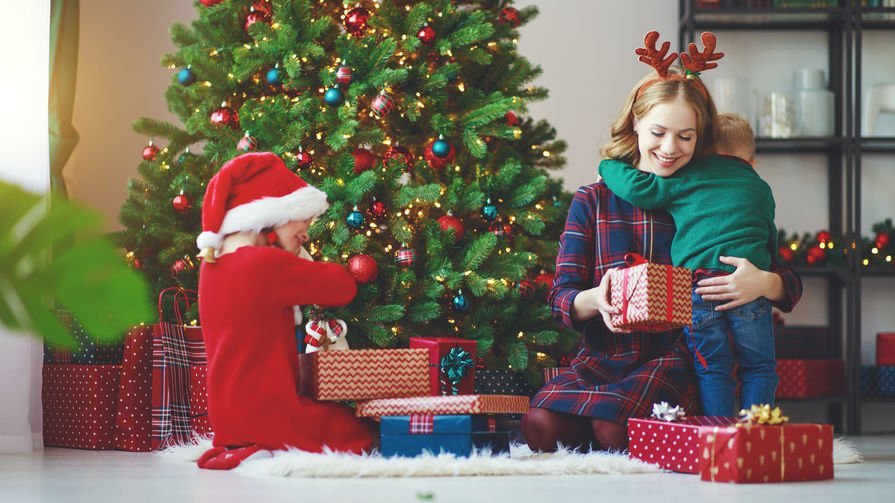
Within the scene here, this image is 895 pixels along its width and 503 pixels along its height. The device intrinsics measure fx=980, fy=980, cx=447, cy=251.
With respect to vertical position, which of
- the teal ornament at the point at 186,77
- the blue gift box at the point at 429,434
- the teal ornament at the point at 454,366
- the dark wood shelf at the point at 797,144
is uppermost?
the teal ornament at the point at 186,77

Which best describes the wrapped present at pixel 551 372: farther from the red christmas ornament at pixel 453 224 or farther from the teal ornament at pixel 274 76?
the teal ornament at pixel 274 76

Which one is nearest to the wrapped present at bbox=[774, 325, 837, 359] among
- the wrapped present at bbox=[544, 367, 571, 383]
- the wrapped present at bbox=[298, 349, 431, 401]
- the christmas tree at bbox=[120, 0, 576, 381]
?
the christmas tree at bbox=[120, 0, 576, 381]

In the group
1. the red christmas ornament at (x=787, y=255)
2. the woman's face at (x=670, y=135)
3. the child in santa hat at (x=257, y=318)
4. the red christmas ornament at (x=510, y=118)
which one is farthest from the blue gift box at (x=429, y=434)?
the red christmas ornament at (x=787, y=255)

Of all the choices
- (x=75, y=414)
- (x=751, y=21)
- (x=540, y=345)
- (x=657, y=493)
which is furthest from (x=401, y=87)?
(x=751, y=21)

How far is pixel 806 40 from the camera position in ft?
13.3

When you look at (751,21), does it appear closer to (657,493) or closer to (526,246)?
(526,246)

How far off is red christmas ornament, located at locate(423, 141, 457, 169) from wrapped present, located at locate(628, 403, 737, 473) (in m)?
0.89

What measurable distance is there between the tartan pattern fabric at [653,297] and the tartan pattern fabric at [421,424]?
46 centimetres

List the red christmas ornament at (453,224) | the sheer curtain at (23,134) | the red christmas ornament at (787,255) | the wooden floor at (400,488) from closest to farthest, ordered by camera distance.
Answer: the wooden floor at (400,488)
the sheer curtain at (23,134)
the red christmas ornament at (453,224)
the red christmas ornament at (787,255)

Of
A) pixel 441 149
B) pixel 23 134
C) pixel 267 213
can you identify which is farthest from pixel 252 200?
pixel 23 134

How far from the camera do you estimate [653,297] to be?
1976mm

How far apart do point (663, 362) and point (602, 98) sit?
195 cm

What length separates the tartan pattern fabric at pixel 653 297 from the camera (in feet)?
6.48

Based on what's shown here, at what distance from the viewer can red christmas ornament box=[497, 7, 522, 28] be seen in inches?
112
